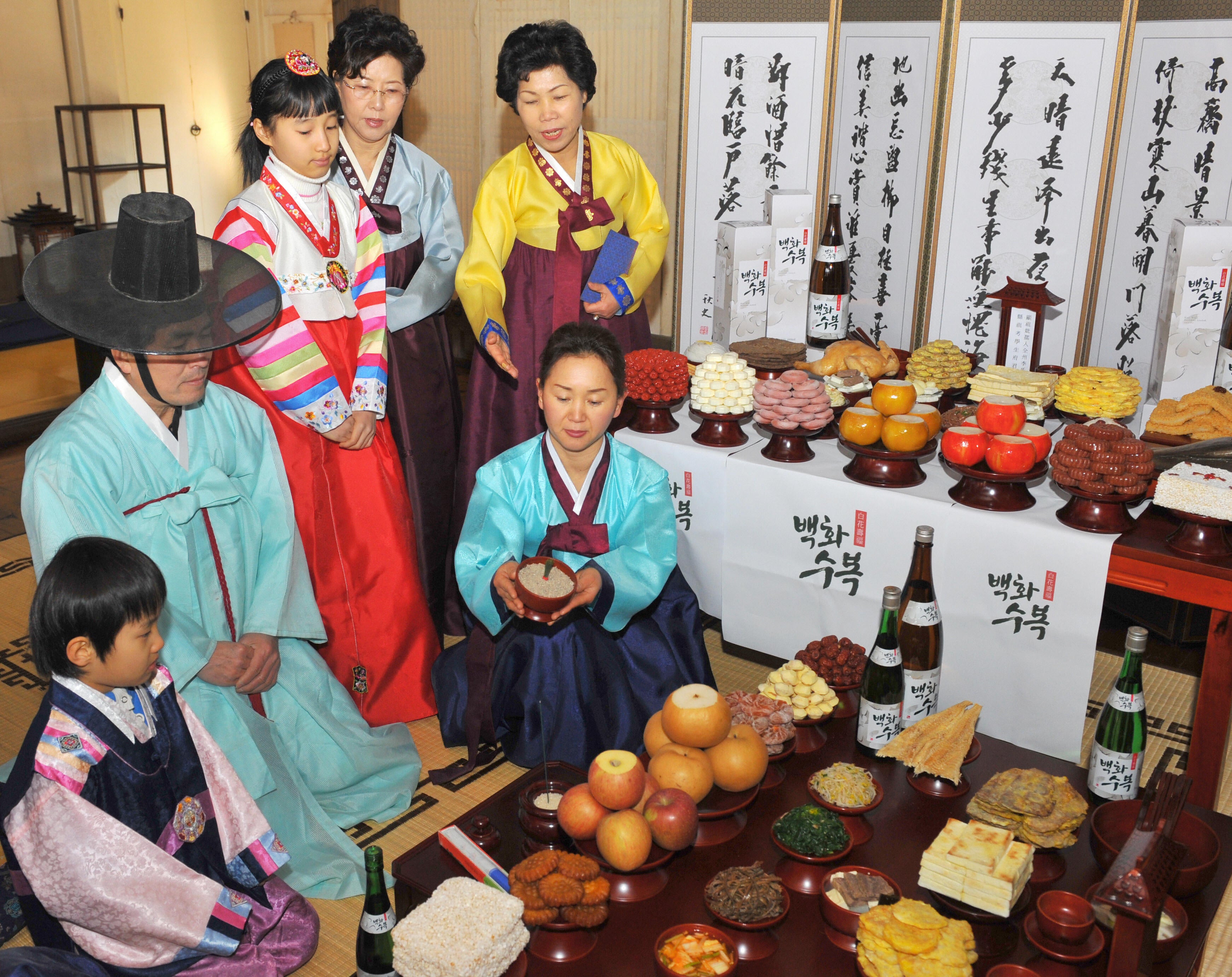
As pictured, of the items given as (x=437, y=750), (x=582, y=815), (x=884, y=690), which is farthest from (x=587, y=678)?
(x=582, y=815)

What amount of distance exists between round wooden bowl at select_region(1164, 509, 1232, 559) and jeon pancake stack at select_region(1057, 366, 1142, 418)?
583mm

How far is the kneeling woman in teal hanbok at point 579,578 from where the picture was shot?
9.13 feet

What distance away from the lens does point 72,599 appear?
1.84 meters

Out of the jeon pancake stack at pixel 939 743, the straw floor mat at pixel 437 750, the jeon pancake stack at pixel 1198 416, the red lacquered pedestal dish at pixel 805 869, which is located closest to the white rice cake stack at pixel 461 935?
the red lacquered pedestal dish at pixel 805 869

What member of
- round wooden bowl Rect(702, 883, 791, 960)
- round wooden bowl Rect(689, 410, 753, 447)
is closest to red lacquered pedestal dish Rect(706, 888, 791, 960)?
round wooden bowl Rect(702, 883, 791, 960)

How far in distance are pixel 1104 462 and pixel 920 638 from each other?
613mm

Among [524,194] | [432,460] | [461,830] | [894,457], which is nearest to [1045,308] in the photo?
[894,457]

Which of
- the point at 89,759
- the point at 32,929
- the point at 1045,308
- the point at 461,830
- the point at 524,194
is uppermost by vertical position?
the point at 524,194

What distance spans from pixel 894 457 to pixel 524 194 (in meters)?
1.52

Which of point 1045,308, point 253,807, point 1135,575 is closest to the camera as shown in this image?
point 253,807

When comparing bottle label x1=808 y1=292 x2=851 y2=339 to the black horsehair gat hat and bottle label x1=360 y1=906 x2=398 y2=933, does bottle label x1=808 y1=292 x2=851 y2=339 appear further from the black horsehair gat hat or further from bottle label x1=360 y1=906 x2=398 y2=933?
bottle label x1=360 y1=906 x2=398 y2=933

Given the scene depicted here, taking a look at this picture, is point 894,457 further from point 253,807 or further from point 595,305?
point 253,807

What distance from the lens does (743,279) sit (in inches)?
141

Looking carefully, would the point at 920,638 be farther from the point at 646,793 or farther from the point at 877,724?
the point at 646,793
